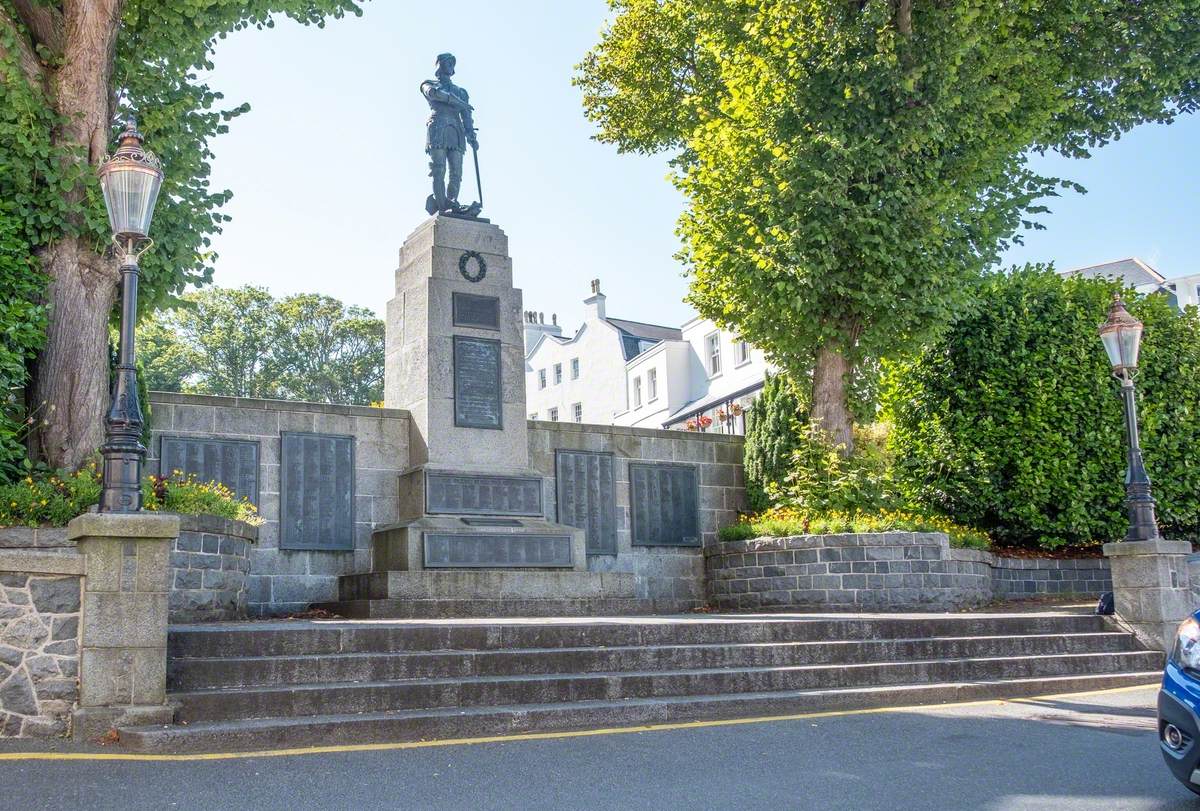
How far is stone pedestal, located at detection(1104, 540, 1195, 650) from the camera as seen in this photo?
12398 millimetres

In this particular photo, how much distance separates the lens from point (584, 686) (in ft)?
28.5

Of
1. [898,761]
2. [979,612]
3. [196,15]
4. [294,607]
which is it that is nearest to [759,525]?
[979,612]

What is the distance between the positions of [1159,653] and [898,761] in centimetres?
656

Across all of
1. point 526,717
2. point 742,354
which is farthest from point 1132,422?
point 742,354

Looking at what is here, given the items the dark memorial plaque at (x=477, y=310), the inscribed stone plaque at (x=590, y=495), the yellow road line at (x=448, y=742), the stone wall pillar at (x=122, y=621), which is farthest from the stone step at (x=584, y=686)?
the dark memorial plaque at (x=477, y=310)

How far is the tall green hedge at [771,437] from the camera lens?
17.1m

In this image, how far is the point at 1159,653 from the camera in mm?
12117

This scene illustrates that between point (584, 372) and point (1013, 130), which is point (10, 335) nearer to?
point (1013, 130)

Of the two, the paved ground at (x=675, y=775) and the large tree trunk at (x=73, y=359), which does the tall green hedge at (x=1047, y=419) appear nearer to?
the paved ground at (x=675, y=775)

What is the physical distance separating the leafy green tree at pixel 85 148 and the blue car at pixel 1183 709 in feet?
30.6

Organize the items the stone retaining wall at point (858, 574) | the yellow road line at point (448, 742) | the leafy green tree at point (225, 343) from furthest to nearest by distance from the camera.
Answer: the leafy green tree at point (225, 343)
the stone retaining wall at point (858, 574)
the yellow road line at point (448, 742)

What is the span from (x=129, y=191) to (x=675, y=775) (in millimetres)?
5896

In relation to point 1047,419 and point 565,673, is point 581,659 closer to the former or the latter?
point 565,673

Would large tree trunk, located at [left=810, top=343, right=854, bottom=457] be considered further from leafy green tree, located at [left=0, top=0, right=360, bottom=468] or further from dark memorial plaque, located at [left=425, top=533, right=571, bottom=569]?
leafy green tree, located at [left=0, top=0, right=360, bottom=468]
